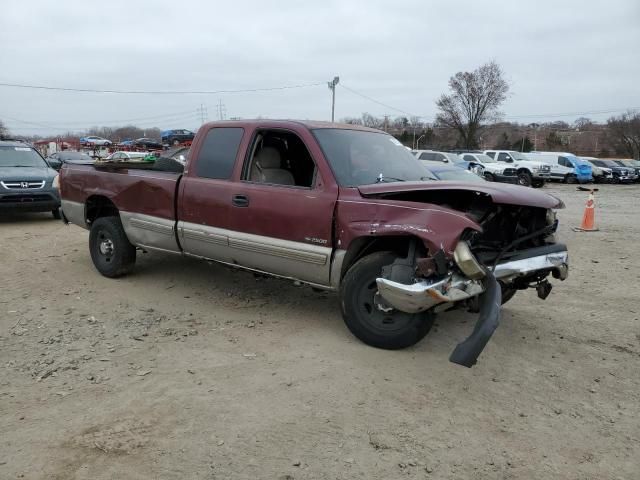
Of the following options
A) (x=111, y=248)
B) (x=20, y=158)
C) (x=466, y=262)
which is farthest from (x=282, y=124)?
(x=20, y=158)

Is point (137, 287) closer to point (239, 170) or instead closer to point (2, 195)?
point (239, 170)

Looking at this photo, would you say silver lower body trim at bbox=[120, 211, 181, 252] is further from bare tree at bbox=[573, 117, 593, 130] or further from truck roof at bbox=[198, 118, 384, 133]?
bare tree at bbox=[573, 117, 593, 130]

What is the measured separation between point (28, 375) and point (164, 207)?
2.32 metres

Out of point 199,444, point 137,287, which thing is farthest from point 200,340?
point 137,287

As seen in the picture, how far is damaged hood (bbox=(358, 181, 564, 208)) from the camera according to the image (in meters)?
3.68

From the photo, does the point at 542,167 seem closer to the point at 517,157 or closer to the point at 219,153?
the point at 517,157

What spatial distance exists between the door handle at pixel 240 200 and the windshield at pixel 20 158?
876cm

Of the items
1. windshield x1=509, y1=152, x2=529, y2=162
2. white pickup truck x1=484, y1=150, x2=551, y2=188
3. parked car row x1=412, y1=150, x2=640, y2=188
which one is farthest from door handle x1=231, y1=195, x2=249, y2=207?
windshield x1=509, y1=152, x2=529, y2=162

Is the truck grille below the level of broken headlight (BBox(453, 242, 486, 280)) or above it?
below

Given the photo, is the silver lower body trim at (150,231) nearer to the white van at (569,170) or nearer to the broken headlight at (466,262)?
the broken headlight at (466,262)

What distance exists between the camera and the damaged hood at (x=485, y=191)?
3678 mm

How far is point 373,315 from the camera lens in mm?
4117

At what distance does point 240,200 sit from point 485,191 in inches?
89.3

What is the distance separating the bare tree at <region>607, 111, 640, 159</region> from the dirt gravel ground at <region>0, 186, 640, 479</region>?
190 feet
